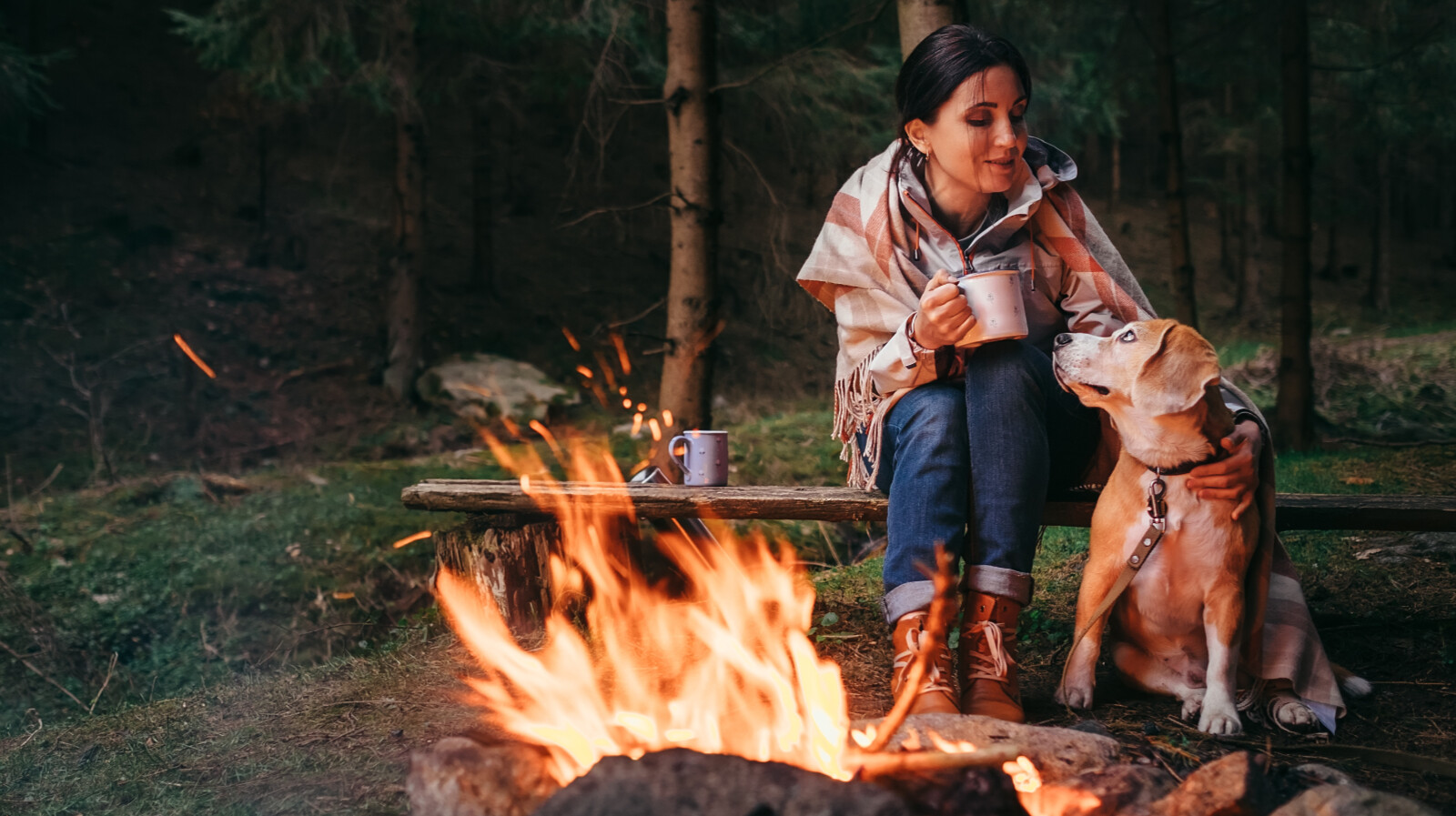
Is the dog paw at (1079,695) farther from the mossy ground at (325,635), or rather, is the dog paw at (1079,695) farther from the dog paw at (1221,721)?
the dog paw at (1221,721)

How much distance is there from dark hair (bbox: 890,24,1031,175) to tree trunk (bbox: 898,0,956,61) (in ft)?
4.06

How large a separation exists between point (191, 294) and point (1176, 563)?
485 inches

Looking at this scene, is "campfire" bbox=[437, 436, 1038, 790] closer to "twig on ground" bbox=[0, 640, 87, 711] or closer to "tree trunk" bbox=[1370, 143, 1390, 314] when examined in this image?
"twig on ground" bbox=[0, 640, 87, 711]

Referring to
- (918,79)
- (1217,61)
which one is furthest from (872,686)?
(1217,61)

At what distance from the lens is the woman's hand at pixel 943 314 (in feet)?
8.27

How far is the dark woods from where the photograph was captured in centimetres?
729

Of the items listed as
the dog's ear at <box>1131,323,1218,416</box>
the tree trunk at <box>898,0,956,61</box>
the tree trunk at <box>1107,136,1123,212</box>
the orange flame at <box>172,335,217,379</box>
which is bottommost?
the dog's ear at <box>1131,323,1218,416</box>

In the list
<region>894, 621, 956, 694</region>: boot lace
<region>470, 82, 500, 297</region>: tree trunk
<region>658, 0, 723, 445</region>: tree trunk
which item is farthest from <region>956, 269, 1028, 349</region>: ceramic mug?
<region>470, 82, 500, 297</region>: tree trunk

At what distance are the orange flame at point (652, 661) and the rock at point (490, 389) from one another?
19.3 ft

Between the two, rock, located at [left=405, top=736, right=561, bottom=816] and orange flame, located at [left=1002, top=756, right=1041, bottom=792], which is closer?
rock, located at [left=405, top=736, right=561, bottom=816]

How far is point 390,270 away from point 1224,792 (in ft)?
39.8

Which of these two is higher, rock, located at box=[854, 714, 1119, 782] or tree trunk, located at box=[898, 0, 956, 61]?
tree trunk, located at box=[898, 0, 956, 61]

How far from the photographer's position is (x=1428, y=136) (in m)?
17.3

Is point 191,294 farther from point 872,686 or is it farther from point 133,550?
point 872,686
